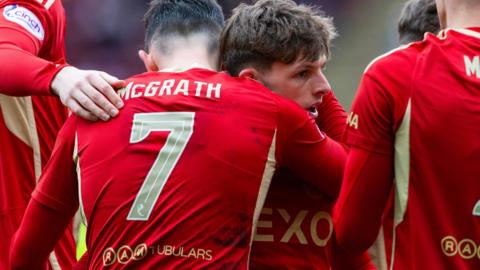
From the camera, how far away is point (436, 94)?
2.61 meters

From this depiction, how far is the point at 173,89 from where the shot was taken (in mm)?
2932

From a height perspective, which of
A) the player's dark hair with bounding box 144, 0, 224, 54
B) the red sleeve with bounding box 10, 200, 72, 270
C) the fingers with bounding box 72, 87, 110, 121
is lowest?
the red sleeve with bounding box 10, 200, 72, 270

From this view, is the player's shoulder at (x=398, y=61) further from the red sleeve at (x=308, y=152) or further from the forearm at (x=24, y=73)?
the forearm at (x=24, y=73)

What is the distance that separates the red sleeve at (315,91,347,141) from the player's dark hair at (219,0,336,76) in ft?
0.86

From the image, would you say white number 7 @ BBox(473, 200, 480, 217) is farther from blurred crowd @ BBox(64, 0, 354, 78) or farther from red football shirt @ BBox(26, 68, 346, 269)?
blurred crowd @ BBox(64, 0, 354, 78)

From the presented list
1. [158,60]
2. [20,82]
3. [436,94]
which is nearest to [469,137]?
[436,94]

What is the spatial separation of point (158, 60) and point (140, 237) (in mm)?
700

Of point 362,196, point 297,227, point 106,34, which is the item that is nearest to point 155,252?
point 297,227

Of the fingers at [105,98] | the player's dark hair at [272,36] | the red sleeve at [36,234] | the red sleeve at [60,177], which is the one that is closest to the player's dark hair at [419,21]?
the player's dark hair at [272,36]

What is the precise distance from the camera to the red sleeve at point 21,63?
124 inches


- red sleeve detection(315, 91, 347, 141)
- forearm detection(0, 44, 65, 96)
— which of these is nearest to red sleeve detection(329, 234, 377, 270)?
red sleeve detection(315, 91, 347, 141)

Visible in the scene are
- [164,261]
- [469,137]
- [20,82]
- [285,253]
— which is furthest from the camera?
[20,82]

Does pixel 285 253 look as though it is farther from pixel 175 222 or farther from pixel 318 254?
pixel 175 222

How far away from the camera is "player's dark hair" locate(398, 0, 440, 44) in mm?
3777
